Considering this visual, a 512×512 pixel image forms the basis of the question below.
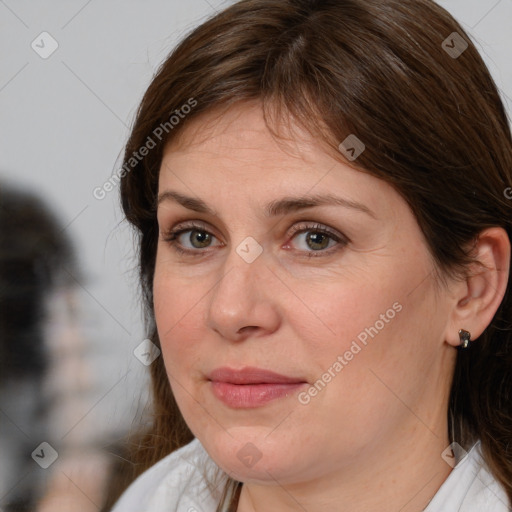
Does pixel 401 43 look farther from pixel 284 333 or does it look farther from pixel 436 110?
pixel 284 333

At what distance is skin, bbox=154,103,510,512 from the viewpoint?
1.34 meters

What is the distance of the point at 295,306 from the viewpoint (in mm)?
1332

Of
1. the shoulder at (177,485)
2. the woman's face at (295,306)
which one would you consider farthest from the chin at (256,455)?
the shoulder at (177,485)

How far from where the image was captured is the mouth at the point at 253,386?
4.45ft

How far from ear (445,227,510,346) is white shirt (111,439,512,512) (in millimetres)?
254

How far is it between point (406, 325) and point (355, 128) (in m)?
0.33

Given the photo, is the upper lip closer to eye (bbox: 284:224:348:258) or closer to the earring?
eye (bbox: 284:224:348:258)

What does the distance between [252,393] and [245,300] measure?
0.16m

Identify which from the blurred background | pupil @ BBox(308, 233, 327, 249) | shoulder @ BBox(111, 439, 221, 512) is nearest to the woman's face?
pupil @ BBox(308, 233, 327, 249)

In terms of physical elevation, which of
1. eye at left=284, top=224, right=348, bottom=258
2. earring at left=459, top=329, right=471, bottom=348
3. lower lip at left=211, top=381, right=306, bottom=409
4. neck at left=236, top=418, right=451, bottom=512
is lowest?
neck at left=236, top=418, right=451, bottom=512

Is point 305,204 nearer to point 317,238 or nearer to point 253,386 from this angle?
point 317,238

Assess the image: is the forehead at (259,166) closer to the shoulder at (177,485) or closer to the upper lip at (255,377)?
the upper lip at (255,377)

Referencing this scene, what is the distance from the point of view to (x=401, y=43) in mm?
1392

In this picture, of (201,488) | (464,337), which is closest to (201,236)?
(464,337)
